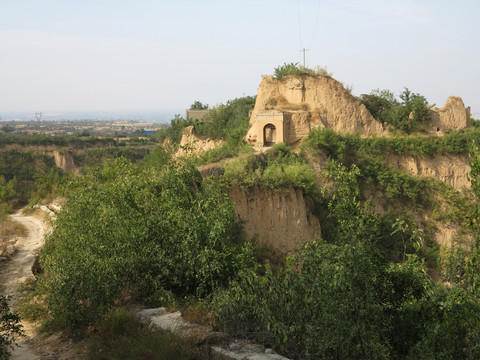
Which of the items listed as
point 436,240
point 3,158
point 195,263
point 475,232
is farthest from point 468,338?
point 3,158

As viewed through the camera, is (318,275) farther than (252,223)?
No

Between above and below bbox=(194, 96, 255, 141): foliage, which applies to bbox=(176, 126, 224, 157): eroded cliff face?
below

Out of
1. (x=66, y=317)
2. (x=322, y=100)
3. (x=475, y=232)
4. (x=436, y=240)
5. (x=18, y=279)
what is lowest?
(x=436, y=240)

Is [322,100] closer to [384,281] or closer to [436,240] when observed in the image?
[436,240]

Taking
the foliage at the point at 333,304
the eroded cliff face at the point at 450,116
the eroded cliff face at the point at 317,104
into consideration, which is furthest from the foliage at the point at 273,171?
the foliage at the point at 333,304

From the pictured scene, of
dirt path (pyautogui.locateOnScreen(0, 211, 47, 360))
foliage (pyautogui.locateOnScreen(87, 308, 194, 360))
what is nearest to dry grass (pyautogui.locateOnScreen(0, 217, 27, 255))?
dirt path (pyautogui.locateOnScreen(0, 211, 47, 360))

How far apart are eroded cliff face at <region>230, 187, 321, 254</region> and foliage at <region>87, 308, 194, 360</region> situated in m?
8.46

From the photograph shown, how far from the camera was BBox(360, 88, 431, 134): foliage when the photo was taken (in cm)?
2039

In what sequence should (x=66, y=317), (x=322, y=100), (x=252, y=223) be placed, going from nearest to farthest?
(x=66, y=317) → (x=252, y=223) → (x=322, y=100)

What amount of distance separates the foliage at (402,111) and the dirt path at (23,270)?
15129 mm

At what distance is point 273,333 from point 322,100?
15775mm

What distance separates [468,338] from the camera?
205 inches

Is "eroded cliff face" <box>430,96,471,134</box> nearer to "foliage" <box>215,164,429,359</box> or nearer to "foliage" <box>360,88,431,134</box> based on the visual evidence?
"foliage" <box>360,88,431,134</box>

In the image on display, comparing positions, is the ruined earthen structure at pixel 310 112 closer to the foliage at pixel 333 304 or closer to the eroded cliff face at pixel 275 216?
the eroded cliff face at pixel 275 216
